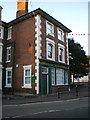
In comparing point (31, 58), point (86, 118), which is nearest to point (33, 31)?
point (31, 58)

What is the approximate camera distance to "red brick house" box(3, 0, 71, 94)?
16.8 m

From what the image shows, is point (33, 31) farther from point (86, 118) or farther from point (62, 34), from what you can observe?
point (86, 118)

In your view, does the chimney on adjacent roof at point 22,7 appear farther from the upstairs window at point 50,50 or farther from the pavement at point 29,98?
the pavement at point 29,98

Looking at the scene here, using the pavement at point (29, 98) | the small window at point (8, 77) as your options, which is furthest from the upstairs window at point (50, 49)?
the small window at point (8, 77)

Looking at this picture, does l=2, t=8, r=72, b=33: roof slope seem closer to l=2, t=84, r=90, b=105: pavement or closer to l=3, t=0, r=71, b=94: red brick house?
l=3, t=0, r=71, b=94: red brick house

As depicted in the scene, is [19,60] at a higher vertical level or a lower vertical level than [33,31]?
lower

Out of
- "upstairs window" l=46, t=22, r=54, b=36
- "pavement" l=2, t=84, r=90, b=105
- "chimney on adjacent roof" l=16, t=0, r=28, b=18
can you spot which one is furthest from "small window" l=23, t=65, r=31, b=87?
"chimney on adjacent roof" l=16, t=0, r=28, b=18

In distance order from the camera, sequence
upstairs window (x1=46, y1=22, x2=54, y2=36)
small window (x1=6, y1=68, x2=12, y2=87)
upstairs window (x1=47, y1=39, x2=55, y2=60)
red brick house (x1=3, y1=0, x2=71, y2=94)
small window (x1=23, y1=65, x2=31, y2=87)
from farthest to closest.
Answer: small window (x1=6, y1=68, x2=12, y2=87) → upstairs window (x1=46, y1=22, x2=54, y2=36) → upstairs window (x1=47, y1=39, x2=55, y2=60) → small window (x1=23, y1=65, x2=31, y2=87) → red brick house (x1=3, y1=0, x2=71, y2=94)

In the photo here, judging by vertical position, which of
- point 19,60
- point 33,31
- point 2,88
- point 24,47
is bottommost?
point 2,88

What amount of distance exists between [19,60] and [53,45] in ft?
15.2

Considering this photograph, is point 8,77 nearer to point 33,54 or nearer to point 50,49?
point 33,54

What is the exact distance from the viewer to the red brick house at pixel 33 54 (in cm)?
1678

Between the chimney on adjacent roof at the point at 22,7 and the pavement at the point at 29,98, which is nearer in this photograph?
the pavement at the point at 29,98

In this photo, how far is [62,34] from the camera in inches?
889
